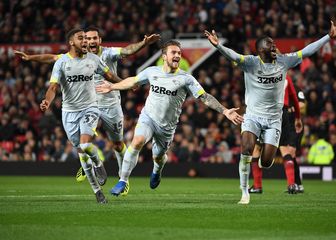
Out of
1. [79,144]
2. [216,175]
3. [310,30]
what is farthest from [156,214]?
[310,30]


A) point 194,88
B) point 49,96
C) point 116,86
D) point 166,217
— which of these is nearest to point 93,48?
point 116,86

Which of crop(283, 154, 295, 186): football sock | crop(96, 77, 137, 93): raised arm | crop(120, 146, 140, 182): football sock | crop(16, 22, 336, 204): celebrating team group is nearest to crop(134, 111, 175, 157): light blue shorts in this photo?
crop(16, 22, 336, 204): celebrating team group

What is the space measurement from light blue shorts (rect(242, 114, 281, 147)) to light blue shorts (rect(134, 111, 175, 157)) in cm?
126

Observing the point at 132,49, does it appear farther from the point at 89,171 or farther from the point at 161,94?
the point at 89,171

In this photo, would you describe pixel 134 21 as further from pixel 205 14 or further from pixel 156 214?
pixel 156 214

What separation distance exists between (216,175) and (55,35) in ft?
30.9

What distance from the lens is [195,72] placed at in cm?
2823

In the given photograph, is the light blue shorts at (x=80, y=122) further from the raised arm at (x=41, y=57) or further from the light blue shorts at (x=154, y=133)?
the raised arm at (x=41, y=57)

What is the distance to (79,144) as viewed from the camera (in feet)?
45.3

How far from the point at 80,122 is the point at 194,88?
1.84 metres

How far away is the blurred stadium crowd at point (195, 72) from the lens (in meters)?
24.5

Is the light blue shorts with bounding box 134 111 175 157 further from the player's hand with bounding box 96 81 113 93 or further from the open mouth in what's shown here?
the open mouth

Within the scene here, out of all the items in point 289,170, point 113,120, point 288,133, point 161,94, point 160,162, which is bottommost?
point 289,170

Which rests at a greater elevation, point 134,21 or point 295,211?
point 134,21
